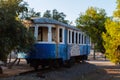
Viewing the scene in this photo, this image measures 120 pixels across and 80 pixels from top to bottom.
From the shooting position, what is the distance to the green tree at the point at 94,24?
1467 inches

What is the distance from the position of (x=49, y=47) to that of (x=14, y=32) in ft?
13.8

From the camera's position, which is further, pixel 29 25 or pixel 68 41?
pixel 68 41

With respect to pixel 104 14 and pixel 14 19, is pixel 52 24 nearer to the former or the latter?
pixel 14 19

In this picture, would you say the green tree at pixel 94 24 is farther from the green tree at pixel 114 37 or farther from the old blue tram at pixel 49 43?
the green tree at pixel 114 37

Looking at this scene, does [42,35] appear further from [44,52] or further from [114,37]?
[114,37]

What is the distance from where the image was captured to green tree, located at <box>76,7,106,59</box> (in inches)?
1467

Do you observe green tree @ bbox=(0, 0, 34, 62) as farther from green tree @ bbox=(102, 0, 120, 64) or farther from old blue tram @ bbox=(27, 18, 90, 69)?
green tree @ bbox=(102, 0, 120, 64)

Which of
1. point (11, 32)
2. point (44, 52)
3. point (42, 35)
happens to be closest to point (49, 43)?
point (44, 52)

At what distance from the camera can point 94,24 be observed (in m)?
39.2

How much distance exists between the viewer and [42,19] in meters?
22.9

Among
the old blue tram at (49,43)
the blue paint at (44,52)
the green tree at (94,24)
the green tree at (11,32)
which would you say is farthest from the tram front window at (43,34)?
the green tree at (94,24)

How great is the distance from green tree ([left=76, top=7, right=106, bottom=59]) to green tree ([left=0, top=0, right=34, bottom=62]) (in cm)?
1776

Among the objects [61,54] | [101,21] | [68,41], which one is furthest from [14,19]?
[101,21]

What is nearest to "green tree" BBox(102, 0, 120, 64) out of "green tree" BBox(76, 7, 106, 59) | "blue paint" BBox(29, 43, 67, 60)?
"blue paint" BBox(29, 43, 67, 60)
